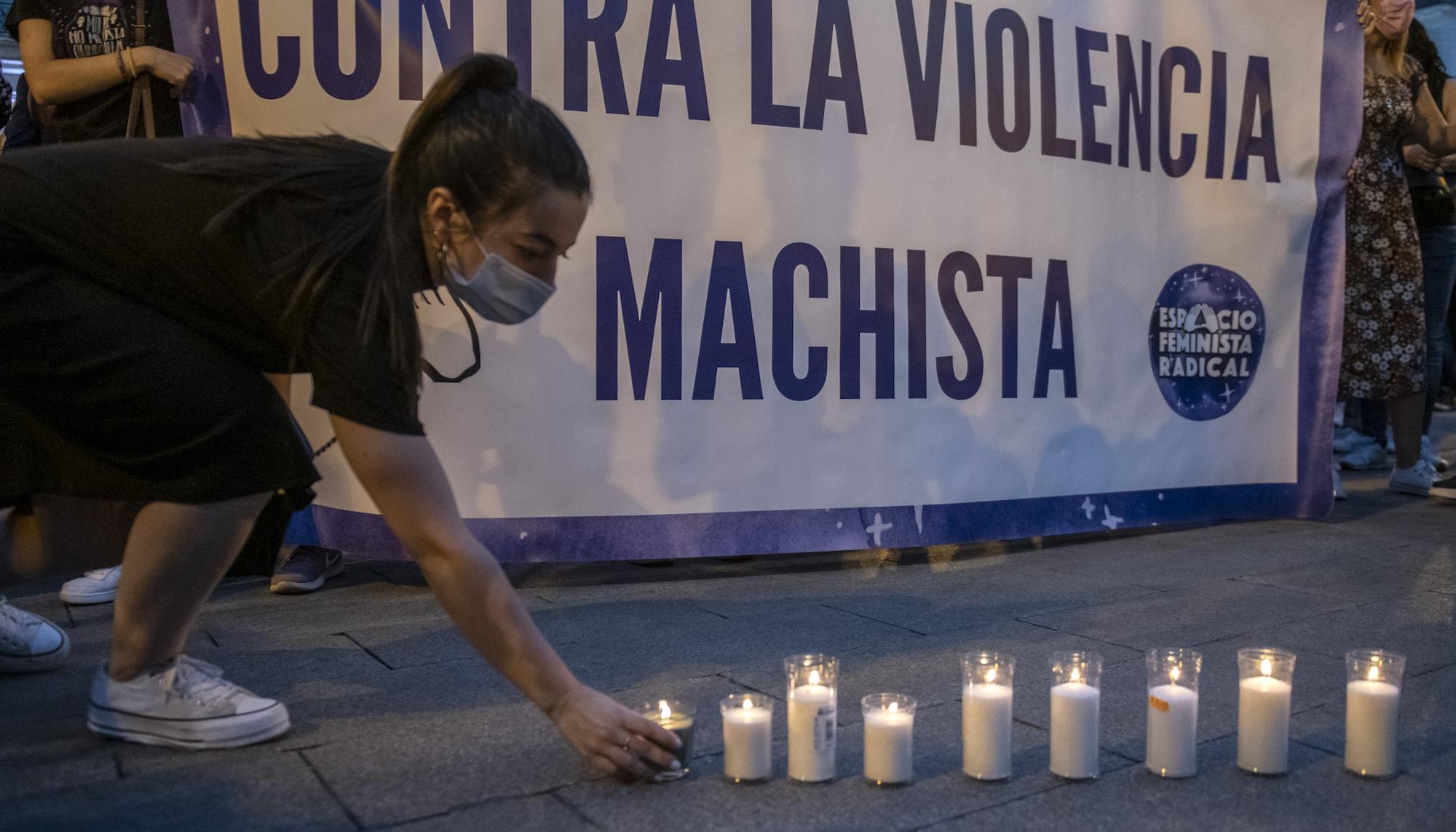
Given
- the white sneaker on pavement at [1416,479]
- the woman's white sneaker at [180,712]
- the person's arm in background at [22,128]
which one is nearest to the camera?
the woman's white sneaker at [180,712]

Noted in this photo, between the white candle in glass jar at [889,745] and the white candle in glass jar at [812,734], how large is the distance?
59 mm

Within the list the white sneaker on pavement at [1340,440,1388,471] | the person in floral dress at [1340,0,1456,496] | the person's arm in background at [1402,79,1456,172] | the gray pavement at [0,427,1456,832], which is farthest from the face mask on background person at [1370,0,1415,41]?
the white sneaker on pavement at [1340,440,1388,471]

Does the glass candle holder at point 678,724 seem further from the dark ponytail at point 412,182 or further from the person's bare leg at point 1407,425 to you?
the person's bare leg at point 1407,425

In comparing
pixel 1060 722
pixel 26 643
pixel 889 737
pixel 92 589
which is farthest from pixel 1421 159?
pixel 26 643

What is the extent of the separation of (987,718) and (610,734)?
58 centimetres

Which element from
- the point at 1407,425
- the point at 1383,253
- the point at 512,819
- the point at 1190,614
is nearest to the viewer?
the point at 512,819

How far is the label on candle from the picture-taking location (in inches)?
75.6

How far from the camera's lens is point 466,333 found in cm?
337

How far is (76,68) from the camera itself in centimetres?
322

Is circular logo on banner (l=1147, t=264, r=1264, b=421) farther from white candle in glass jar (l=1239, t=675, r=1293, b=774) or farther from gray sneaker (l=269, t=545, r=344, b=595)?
gray sneaker (l=269, t=545, r=344, b=595)

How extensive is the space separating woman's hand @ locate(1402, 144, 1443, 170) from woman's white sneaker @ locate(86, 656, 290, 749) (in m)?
4.89

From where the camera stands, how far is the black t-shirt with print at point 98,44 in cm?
329

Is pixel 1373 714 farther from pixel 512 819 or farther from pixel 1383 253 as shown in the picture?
pixel 1383 253

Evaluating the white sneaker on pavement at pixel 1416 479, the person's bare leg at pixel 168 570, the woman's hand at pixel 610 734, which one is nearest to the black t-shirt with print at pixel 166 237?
the person's bare leg at pixel 168 570
